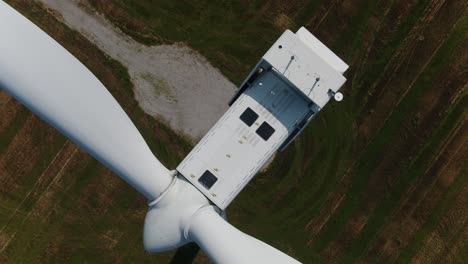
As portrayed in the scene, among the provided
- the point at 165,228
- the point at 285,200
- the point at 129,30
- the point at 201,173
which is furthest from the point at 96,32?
the point at 285,200

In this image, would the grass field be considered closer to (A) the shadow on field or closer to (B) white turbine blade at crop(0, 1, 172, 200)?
(A) the shadow on field

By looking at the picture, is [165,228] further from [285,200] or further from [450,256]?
[450,256]

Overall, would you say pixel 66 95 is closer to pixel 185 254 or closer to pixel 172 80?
pixel 172 80

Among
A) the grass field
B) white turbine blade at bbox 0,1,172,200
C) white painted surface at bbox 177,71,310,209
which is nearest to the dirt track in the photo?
the grass field

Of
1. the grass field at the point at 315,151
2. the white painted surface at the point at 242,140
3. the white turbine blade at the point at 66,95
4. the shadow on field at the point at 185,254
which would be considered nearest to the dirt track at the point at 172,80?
the grass field at the point at 315,151

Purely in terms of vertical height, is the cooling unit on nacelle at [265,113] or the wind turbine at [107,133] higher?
the cooling unit on nacelle at [265,113]

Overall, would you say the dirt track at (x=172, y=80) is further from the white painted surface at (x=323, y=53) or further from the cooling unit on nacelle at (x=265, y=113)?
the white painted surface at (x=323, y=53)
